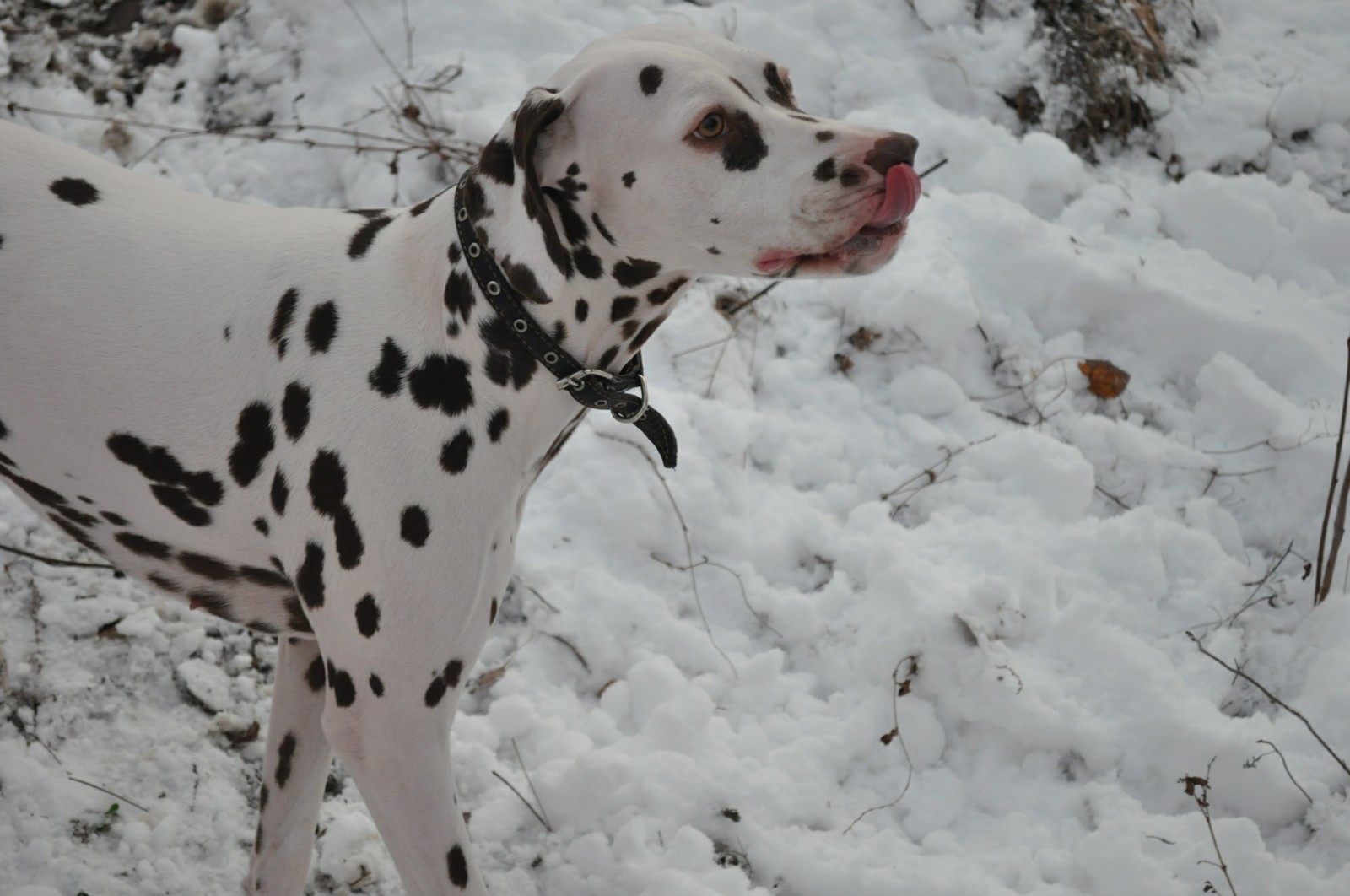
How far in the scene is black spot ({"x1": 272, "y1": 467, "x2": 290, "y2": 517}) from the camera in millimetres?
2449

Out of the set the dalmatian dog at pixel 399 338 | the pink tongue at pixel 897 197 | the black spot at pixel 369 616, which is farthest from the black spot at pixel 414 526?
the pink tongue at pixel 897 197

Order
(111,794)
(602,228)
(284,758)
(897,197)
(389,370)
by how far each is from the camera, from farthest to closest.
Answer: (111,794), (284,758), (389,370), (602,228), (897,197)

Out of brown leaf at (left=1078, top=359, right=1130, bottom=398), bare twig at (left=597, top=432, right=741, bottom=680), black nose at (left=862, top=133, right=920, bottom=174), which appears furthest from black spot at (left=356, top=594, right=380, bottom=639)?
brown leaf at (left=1078, top=359, right=1130, bottom=398)

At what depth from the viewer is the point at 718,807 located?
3.18 meters

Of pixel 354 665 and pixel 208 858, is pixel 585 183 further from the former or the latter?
pixel 208 858

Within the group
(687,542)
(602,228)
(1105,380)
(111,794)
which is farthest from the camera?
(1105,380)

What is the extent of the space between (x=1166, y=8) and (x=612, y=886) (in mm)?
4394

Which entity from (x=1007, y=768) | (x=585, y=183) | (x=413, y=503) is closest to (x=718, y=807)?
(x=1007, y=768)

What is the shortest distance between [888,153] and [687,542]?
6.14 ft

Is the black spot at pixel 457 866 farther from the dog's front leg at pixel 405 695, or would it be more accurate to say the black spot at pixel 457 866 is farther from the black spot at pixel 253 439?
the black spot at pixel 253 439

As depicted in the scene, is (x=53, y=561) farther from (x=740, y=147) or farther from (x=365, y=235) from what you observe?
(x=740, y=147)

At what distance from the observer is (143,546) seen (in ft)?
8.71

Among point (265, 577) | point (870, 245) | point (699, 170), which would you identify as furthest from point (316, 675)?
point (870, 245)

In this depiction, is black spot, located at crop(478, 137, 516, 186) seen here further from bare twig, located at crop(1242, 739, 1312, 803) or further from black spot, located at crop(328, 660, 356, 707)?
bare twig, located at crop(1242, 739, 1312, 803)
